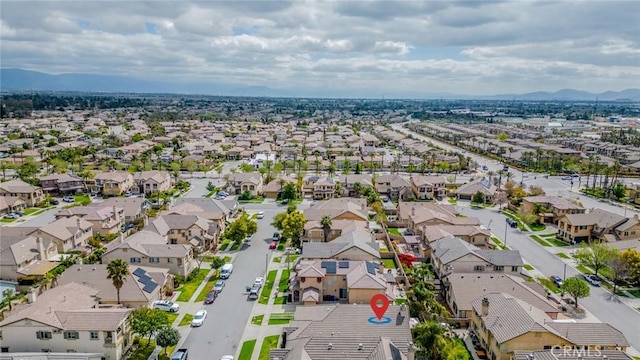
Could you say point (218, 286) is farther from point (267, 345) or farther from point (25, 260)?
point (25, 260)

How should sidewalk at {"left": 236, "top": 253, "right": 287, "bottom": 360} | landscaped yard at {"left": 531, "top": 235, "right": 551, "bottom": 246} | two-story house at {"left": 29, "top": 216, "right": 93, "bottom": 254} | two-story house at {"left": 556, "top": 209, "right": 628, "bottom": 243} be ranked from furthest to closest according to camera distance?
landscaped yard at {"left": 531, "top": 235, "right": 551, "bottom": 246}
two-story house at {"left": 556, "top": 209, "right": 628, "bottom": 243}
two-story house at {"left": 29, "top": 216, "right": 93, "bottom": 254}
sidewalk at {"left": 236, "top": 253, "right": 287, "bottom": 360}

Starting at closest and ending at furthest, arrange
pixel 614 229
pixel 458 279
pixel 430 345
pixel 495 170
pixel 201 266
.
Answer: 1. pixel 430 345
2. pixel 458 279
3. pixel 201 266
4. pixel 614 229
5. pixel 495 170

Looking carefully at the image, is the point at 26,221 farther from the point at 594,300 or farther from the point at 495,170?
the point at 495,170

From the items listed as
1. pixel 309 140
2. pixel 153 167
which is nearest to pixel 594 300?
pixel 153 167

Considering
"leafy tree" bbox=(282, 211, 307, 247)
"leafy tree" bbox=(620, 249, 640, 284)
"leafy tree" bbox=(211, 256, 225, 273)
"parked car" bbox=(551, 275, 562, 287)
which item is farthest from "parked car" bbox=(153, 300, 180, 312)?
"leafy tree" bbox=(620, 249, 640, 284)

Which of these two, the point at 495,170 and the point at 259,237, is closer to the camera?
the point at 259,237

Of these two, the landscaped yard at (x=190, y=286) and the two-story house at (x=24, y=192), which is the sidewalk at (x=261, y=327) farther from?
the two-story house at (x=24, y=192)

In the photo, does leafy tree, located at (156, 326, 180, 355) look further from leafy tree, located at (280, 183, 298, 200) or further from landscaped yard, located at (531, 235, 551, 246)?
leafy tree, located at (280, 183, 298, 200)
